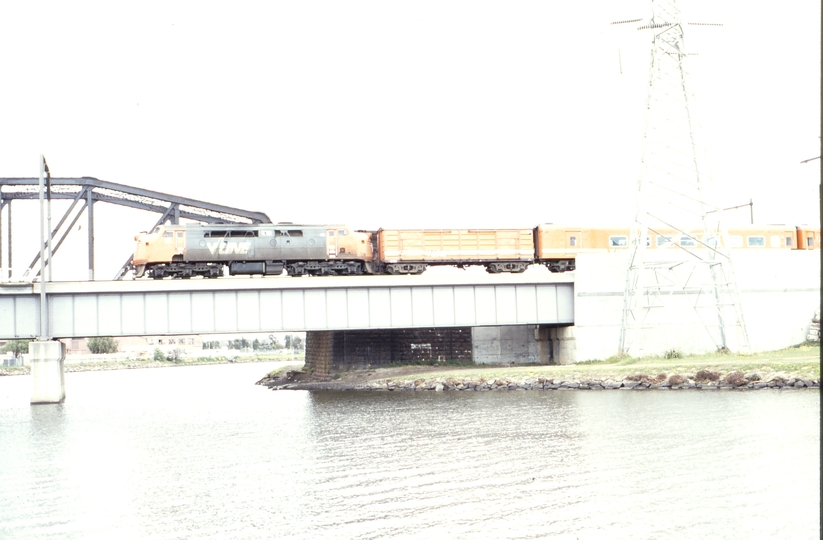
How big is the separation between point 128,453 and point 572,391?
919 inches

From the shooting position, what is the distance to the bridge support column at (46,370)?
145 feet

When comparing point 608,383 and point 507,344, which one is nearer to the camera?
point 608,383

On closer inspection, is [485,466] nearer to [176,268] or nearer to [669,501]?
[669,501]

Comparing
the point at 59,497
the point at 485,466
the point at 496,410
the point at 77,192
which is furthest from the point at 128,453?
the point at 77,192

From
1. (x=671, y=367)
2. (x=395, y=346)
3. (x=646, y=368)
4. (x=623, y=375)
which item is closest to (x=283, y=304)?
(x=395, y=346)

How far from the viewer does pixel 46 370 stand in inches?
1759

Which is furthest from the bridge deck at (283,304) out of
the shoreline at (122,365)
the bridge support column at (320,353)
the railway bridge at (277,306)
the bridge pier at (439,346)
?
the shoreline at (122,365)

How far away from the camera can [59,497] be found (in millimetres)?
20062

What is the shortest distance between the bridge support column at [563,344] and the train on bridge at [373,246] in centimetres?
→ 420

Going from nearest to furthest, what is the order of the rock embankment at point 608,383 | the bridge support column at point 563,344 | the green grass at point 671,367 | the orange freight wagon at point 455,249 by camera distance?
the rock embankment at point 608,383, the green grass at point 671,367, the bridge support column at point 563,344, the orange freight wagon at point 455,249

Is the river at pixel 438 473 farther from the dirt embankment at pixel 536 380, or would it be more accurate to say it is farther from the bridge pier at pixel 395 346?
the bridge pier at pixel 395 346

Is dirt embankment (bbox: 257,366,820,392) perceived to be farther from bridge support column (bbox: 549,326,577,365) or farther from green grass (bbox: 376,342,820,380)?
bridge support column (bbox: 549,326,577,365)

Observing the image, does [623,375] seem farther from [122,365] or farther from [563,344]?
[122,365]

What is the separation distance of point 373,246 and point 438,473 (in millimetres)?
33892
